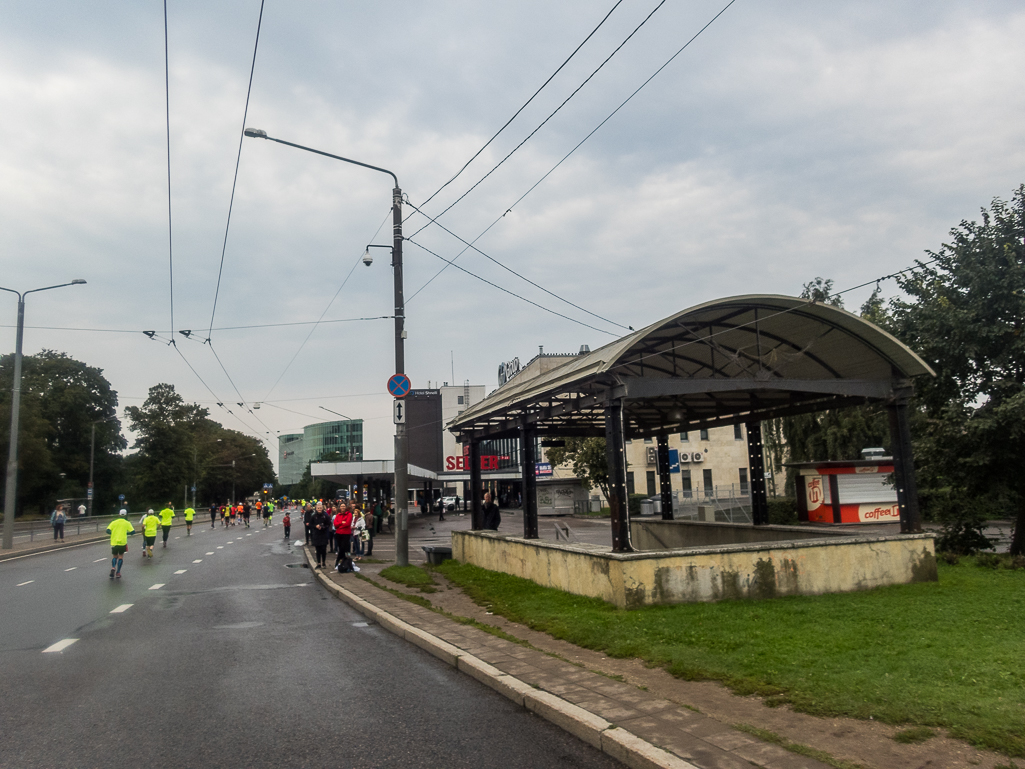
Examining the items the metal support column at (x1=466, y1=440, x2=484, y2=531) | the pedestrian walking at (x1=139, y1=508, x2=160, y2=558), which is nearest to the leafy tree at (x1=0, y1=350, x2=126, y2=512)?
the pedestrian walking at (x1=139, y1=508, x2=160, y2=558)

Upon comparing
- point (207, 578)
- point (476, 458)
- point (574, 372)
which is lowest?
point (207, 578)

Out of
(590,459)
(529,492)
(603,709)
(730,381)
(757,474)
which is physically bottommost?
(603,709)

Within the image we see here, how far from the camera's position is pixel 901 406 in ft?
43.4

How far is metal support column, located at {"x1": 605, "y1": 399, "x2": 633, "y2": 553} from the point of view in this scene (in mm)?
11266

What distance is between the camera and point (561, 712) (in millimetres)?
5938

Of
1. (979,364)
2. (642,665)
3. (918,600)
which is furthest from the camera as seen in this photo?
(979,364)

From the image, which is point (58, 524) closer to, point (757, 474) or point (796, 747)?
point (757, 474)

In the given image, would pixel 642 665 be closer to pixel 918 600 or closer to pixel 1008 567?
pixel 918 600

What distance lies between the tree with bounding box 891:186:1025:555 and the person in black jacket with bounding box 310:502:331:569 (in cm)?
1422

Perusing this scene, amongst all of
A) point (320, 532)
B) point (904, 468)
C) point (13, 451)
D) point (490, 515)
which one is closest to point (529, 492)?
point (490, 515)

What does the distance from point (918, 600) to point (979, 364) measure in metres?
7.47

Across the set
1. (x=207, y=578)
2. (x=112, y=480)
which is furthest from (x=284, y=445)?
(x=207, y=578)

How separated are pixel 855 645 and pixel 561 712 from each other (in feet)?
11.9

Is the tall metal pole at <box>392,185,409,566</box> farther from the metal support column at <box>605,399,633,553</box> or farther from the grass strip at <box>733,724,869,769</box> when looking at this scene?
the grass strip at <box>733,724,869,769</box>
